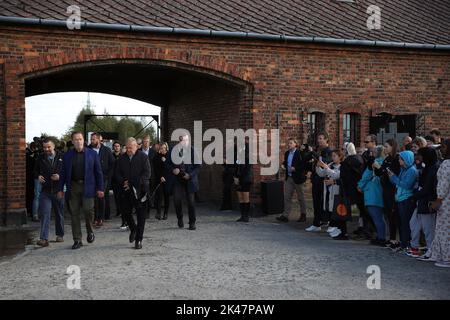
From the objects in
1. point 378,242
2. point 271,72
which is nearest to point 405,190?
point 378,242

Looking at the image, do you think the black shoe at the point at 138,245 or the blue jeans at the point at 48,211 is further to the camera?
the blue jeans at the point at 48,211

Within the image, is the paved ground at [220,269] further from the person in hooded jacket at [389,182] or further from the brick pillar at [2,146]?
the brick pillar at [2,146]

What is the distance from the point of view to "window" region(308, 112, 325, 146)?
51.0 feet

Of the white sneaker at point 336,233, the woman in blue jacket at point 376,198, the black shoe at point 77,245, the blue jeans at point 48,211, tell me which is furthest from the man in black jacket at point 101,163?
the woman in blue jacket at point 376,198

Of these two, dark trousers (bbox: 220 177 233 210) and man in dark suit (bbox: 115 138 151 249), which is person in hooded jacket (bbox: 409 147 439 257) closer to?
man in dark suit (bbox: 115 138 151 249)

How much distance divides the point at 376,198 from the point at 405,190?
2.59ft

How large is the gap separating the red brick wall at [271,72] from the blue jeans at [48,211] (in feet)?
9.52

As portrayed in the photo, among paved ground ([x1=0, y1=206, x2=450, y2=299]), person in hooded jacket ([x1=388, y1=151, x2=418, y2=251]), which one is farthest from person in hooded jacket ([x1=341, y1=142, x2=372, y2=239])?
person in hooded jacket ([x1=388, y1=151, x2=418, y2=251])

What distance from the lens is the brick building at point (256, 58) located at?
1289 centimetres

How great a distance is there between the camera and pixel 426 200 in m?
8.37
